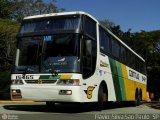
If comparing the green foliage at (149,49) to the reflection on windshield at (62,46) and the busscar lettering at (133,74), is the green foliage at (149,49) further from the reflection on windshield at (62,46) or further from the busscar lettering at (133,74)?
the reflection on windshield at (62,46)

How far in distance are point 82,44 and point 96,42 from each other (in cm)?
150

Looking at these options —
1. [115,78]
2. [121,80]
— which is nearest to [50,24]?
[115,78]

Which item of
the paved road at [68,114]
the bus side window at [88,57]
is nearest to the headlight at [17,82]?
the paved road at [68,114]

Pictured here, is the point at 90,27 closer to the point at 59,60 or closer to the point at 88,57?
the point at 88,57

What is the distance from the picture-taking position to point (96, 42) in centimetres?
1658

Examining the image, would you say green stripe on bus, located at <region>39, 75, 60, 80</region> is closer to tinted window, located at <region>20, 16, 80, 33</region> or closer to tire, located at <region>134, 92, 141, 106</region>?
tinted window, located at <region>20, 16, 80, 33</region>

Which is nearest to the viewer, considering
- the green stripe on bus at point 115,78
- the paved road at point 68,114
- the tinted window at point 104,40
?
the paved road at point 68,114

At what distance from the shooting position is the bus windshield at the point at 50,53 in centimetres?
1491

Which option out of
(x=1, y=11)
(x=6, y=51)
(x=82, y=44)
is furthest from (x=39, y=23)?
(x=1, y=11)

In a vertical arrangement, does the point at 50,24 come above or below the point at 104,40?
above

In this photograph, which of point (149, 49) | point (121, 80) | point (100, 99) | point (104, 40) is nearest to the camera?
point (100, 99)

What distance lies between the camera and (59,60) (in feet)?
49.1

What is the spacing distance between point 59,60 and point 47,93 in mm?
1199

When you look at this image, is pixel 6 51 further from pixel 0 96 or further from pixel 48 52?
pixel 48 52
